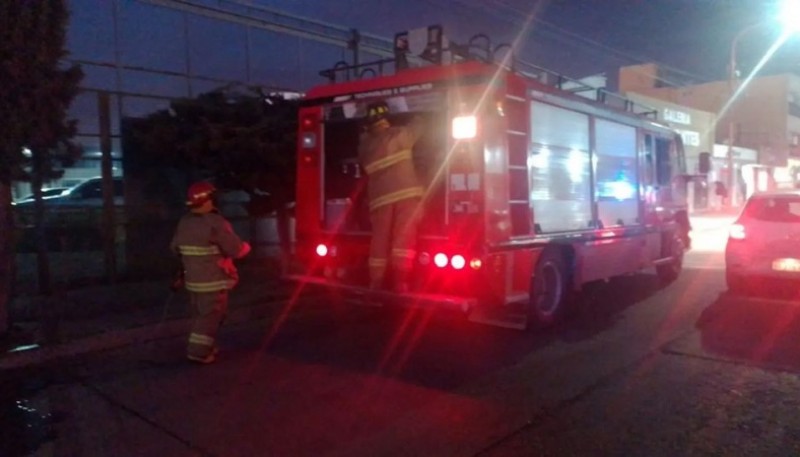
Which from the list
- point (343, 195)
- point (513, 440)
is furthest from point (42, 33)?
point (513, 440)

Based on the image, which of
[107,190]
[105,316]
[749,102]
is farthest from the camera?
[749,102]

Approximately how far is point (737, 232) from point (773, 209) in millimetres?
542

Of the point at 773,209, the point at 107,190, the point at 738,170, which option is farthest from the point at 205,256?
the point at 738,170

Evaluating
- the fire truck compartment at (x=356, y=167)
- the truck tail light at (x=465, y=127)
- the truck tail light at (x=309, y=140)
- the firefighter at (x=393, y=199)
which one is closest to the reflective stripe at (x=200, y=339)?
the firefighter at (x=393, y=199)

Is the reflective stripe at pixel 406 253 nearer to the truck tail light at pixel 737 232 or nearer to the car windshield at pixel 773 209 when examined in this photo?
the truck tail light at pixel 737 232

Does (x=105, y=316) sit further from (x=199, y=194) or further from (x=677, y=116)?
(x=677, y=116)

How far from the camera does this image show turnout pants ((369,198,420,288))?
7699mm

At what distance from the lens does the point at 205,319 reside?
23.1 feet

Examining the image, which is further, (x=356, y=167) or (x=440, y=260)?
(x=356, y=167)

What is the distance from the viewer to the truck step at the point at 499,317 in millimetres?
7691

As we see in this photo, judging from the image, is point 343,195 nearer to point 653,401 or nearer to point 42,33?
point 42,33

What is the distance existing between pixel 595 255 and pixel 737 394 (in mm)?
3659

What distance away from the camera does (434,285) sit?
7.57 metres

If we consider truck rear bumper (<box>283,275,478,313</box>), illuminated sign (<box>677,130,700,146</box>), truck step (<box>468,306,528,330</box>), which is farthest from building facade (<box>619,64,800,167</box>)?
truck rear bumper (<box>283,275,478,313</box>)
